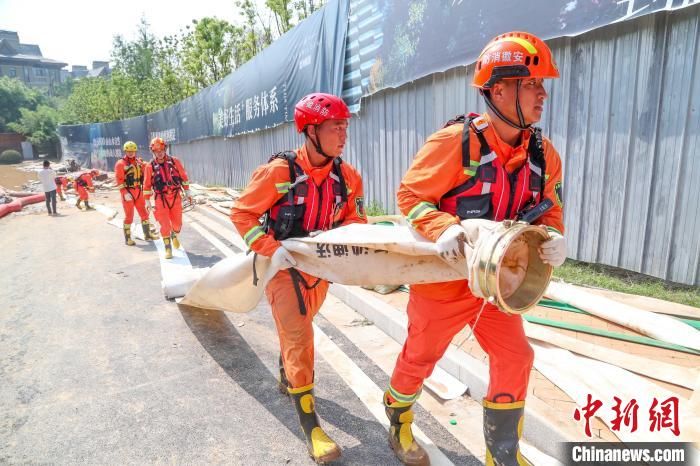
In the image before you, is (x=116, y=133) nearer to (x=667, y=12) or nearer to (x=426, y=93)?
(x=426, y=93)

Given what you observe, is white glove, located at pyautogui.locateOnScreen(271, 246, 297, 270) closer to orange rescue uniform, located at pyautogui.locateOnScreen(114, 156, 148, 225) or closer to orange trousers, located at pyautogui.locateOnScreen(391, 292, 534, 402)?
orange trousers, located at pyautogui.locateOnScreen(391, 292, 534, 402)

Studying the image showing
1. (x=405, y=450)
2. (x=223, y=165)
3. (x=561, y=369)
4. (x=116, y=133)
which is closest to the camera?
(x=405, y=450)

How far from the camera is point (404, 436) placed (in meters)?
2.89

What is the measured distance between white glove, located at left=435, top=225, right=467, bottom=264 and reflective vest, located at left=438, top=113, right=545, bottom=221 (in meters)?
0.25

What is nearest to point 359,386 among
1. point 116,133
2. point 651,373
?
point 651,373

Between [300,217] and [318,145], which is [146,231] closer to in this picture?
[300,217]

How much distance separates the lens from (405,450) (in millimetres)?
2836

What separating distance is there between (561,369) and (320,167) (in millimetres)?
2386

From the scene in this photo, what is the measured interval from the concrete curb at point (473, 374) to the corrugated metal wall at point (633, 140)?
2893 mm

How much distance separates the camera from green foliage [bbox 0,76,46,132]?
6706 cm

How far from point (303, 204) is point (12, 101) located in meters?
85.0

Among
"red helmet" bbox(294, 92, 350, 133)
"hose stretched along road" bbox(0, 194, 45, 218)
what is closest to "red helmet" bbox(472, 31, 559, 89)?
"red helmet" bbox(294, 92, 350, 133)

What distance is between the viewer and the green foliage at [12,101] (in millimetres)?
67062

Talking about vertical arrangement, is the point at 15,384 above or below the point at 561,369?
below
